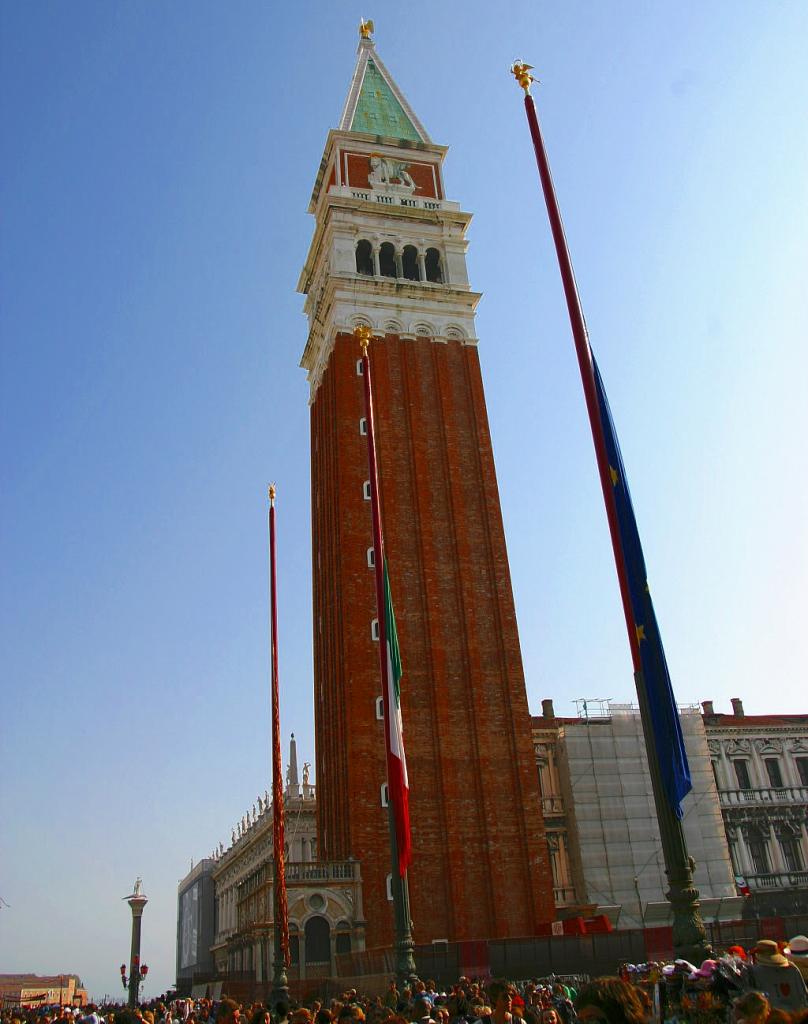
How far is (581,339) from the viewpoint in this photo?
1641cm

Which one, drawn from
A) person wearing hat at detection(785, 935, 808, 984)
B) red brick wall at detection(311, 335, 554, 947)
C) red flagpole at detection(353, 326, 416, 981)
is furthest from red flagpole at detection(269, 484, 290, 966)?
person wearing hat at detection(785, 935, 808, 984)

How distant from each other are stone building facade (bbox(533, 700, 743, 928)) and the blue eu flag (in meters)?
36.1

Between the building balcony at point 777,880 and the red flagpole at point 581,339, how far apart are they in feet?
155

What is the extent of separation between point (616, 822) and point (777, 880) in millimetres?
12884

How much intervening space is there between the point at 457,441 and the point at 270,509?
65.6ft

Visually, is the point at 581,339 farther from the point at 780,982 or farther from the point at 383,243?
the point at 383,243

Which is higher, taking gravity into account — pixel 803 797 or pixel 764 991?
pixel 803 797

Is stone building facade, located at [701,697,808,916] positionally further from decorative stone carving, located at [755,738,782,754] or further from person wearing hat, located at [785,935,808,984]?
person wearing hat, located at [785,935,808,984]

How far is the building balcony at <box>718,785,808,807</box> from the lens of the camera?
5622cm

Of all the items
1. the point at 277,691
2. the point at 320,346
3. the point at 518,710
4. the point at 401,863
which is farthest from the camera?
the point at 320,346

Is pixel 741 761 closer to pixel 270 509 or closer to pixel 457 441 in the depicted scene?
pixel 457 441

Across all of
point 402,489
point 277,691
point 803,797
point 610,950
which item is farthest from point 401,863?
point 803,797

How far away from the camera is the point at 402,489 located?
162ft

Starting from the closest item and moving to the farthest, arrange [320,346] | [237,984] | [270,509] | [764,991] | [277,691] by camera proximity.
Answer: [764,991] < [277,691] < [270,509] < [237,984] < [320,346]
